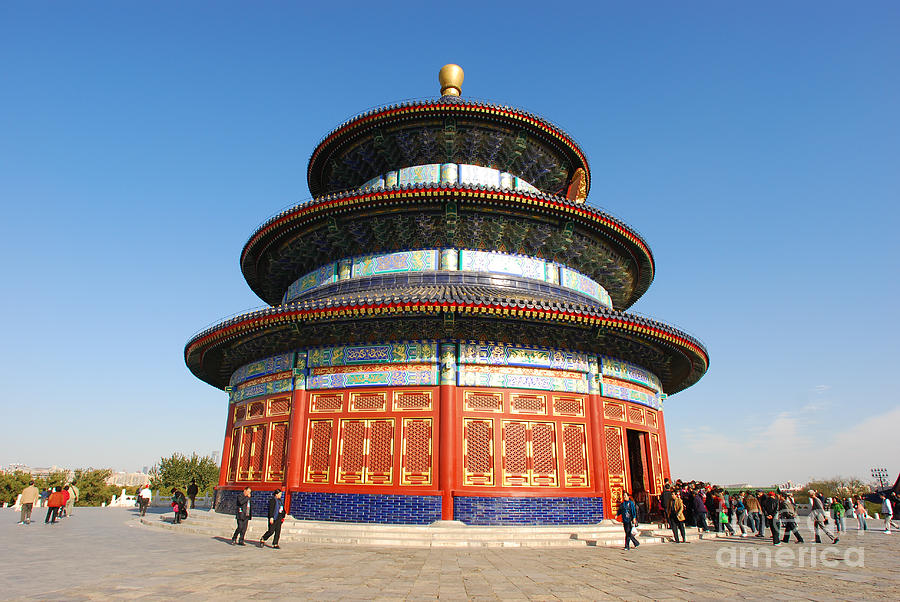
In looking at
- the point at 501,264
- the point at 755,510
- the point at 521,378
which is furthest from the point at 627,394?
the point at 501,264

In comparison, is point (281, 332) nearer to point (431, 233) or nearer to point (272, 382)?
point (272, 382)

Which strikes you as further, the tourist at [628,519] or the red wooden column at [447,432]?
the red wooden column at [447,432]

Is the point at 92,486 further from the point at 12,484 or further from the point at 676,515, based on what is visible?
the point at 676,515

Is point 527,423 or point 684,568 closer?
point 684,568

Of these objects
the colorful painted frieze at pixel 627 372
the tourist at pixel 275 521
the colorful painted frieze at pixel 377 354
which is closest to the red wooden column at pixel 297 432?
the colorful painted frieze at pixel 377 354

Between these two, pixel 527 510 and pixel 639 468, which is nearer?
pixel 527 510

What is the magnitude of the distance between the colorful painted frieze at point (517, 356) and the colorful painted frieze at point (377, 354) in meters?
0.97

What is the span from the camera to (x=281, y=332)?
15.9m

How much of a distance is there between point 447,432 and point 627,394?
631 centimetres

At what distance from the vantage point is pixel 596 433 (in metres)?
14.9

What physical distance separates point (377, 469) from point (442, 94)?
1684 centimetres

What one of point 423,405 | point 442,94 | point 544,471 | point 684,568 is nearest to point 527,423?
point 544,471

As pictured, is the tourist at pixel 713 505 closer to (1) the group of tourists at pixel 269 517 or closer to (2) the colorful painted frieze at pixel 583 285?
(2) the colorful painted frieze at pixel 583 285

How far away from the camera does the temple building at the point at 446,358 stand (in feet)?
45.6
